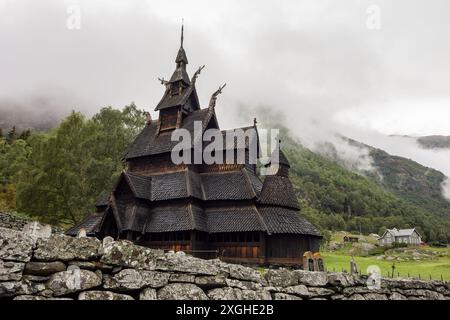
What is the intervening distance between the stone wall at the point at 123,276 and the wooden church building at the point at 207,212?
21.8 metres

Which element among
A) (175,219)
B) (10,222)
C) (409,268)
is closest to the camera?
(10,222)

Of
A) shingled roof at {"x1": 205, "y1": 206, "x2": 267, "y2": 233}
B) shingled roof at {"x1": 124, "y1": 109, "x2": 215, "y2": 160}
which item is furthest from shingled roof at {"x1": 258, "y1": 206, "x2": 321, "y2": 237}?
shingled roof at {"x1": 124, "y1": 109, "x2": 215, "y2": 160}

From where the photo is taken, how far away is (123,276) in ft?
22.8

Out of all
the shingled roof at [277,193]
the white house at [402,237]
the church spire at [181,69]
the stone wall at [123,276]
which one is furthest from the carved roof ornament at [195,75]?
the white house at [402,237]

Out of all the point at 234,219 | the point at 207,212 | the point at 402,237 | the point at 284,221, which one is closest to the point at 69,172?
the point at 207,212

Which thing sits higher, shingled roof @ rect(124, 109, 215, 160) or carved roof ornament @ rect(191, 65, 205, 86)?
carved roof ornament @ rect(191, 65, 205, 86)

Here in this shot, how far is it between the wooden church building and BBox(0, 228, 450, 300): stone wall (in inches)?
859

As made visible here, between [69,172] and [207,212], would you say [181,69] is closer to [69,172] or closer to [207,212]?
[207,212]

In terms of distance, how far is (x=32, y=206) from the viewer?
48156 millimetres

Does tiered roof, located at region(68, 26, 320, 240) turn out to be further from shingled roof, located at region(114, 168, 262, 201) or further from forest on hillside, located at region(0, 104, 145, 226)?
forest on hillside, located at region(0, 104, 145, 226)

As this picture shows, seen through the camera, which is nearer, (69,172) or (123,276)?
(123,276)

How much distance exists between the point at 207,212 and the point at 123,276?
27839 millimetres

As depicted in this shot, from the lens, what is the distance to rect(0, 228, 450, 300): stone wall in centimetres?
616

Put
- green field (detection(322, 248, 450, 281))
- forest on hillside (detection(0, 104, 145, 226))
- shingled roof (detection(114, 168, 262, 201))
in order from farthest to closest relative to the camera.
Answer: forest on hillside (detection(0, 104, 145, 226)), shingled roof (detection(114, 168, 262, 201)), green field (detection(322, 248, 450, 281))
